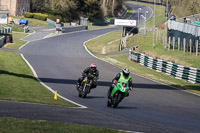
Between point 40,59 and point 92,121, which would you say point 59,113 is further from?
point 40,59

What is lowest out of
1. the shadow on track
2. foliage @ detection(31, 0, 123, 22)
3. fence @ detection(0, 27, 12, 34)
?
the shadow on track

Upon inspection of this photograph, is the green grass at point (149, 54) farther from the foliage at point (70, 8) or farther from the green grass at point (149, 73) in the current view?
the foliage at point (70, 8)

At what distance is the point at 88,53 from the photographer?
5403 centimetres

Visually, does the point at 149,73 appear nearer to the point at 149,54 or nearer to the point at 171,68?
the point at 171,68

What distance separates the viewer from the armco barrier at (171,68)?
34281mm

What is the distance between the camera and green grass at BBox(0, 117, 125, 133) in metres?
10.5

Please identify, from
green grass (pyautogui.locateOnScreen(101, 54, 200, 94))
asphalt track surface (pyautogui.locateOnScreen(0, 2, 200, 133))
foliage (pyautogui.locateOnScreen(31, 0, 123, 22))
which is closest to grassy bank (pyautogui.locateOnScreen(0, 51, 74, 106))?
asphalt track surface (pyautogui.locateOnScreen(0, 2, 200, 133))

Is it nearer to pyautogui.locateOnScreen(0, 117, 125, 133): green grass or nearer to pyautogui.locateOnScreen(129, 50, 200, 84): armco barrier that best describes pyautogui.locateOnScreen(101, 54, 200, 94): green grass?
pyautogui.locateOnScreen(129, 50, 200, 84): armco barrier

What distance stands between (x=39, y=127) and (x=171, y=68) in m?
28.3

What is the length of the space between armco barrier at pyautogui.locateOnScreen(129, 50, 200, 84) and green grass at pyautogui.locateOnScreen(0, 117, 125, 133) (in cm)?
2350

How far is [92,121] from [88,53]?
40.8 meters

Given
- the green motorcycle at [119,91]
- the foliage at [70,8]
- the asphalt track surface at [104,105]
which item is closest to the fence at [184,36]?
the asphalt track surface at [104,105]

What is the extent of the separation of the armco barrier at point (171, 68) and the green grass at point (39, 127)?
23.5m

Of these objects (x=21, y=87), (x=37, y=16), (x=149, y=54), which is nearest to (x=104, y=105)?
(x=21, y=87)
